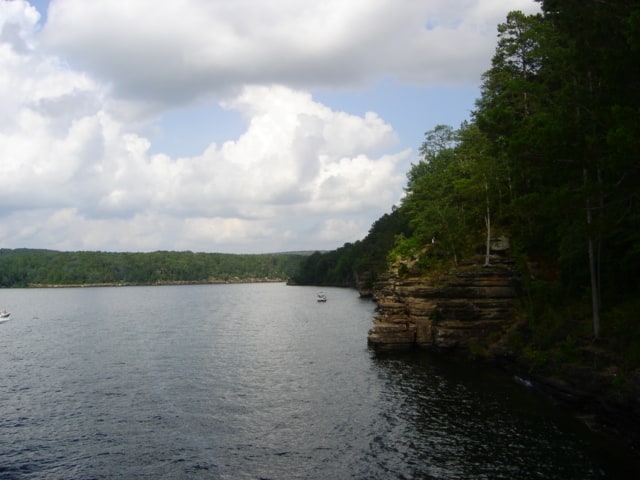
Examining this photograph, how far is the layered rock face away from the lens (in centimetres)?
4172

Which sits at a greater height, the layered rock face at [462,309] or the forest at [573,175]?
the forest at [573,175]

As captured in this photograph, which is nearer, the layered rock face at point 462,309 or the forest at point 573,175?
the forest at point 573,175

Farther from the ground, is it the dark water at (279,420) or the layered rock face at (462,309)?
the layered rock face at (462,309)

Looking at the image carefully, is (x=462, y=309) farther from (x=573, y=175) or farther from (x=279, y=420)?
(x=279, y=420)

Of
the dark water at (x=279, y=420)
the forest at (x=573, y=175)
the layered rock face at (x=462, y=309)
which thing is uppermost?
the forest at (x=573, y=175)

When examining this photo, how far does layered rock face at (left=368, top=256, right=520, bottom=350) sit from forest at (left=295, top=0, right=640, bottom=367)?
6.32 feet

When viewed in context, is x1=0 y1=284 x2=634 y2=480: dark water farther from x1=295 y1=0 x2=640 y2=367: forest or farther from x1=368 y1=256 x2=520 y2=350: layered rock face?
x1=295 y1=0 x2=640 y2=367: forest

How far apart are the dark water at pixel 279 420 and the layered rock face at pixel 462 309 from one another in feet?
9.20

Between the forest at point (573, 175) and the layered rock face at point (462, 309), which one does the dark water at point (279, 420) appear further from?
the forest at point (573, 175)

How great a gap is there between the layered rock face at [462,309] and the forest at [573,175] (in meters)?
1.93

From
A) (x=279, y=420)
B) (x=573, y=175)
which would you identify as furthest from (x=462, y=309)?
(x=279, y=420)

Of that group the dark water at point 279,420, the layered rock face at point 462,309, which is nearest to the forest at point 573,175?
the layered rock face at point 462,309

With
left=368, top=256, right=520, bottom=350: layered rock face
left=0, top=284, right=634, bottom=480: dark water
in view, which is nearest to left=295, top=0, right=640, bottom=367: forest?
left=368, top=256, right=520, bottom=350: layered rock face

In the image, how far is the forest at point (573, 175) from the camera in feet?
74.1
